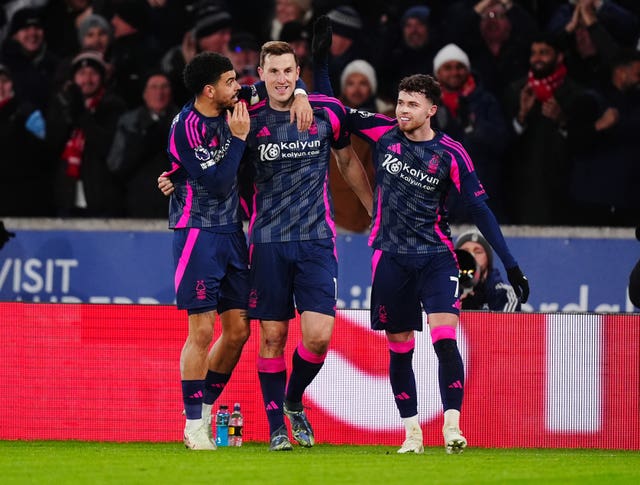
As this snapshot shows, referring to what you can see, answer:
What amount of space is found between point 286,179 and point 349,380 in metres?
1.92

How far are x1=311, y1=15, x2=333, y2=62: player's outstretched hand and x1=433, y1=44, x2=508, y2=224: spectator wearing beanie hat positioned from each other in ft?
13.2

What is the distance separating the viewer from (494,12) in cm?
1310

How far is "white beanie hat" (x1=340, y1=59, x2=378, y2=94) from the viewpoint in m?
12.9

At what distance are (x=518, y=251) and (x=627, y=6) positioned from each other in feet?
8.68

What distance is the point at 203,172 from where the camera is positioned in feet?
26.2

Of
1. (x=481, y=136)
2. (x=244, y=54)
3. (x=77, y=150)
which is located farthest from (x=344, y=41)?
(x=77, y=150)

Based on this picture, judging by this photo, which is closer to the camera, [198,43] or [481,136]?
[481,136]

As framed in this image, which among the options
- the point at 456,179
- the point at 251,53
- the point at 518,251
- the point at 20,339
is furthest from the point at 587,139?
the point at 20,339

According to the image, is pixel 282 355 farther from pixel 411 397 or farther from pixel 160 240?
pixel 160 240

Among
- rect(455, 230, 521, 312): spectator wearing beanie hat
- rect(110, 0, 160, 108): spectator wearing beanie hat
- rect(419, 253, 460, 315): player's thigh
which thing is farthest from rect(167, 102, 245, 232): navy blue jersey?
rect(110, 0, 160, 108): spectator wearing beanie hat

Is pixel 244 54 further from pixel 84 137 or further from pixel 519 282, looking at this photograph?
pixel 519 282

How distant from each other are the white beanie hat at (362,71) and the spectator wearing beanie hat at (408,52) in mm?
213

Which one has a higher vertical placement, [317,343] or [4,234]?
[4,234]

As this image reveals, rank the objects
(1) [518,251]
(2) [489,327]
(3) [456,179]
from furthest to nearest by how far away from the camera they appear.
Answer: (1) [518,251]
(2) [489,327]
(3) [456,179]
